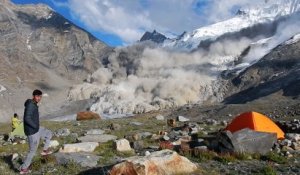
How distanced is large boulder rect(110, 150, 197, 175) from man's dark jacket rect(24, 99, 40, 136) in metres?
3.65

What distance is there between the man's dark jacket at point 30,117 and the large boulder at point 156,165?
144 inches

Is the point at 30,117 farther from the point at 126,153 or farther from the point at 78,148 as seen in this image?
the point at 126,153

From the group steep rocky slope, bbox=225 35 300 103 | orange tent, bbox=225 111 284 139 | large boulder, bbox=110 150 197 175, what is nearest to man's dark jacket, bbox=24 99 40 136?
large boulder, bbox=110 150 197 175

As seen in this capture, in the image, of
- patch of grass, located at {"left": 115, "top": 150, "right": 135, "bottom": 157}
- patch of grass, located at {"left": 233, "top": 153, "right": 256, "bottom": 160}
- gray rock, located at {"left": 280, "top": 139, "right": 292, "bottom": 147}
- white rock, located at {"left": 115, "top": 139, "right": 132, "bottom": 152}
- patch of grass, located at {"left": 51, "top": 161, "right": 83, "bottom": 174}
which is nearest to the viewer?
patch of grass, located at {"left": 51, "top": 161, "right": 83, "bottom": 174}

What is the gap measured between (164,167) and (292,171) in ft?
13.7

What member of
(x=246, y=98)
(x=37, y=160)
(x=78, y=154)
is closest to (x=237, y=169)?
(x=78, y=154)

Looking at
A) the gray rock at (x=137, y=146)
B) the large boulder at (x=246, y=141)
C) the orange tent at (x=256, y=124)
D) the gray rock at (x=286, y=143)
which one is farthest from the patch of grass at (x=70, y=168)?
the orange tent at (x=256, y=124)

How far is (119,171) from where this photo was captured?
12.8m

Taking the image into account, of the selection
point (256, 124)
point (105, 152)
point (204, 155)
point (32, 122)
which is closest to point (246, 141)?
point (204, 155)

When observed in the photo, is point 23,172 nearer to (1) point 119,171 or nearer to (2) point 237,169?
(1) point 119,171

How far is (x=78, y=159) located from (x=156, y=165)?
435cm

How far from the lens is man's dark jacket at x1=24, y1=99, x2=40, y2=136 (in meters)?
14.8

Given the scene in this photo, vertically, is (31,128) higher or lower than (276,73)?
lower

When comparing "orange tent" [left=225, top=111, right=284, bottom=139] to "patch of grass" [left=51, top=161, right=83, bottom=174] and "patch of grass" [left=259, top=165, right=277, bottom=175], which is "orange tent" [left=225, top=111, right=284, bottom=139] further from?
"patch of grass" [left=51, top=161, right=83, bottom=174]
